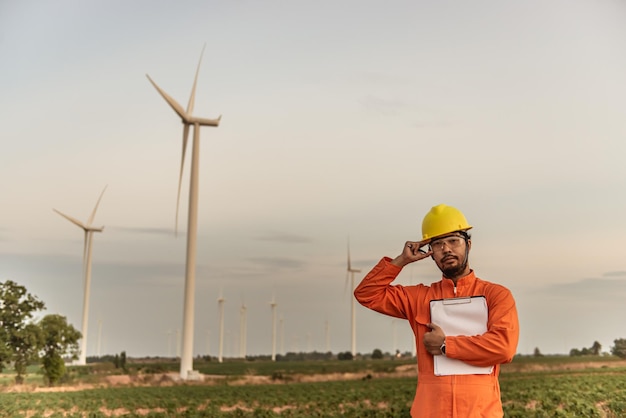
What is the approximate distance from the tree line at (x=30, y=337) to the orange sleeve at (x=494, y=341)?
49820 millimetres

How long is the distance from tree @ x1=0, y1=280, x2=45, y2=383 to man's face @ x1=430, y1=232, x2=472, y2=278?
163 ft

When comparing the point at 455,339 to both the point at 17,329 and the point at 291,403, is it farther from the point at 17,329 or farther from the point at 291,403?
the point at 17,329

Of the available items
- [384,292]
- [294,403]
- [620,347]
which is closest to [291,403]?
[294,403]

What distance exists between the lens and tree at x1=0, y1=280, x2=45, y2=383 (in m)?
49.6

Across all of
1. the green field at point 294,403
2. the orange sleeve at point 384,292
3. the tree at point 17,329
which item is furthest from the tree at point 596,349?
the orange sleeve at point 384,292

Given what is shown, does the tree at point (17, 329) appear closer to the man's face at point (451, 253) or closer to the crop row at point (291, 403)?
the crop row at point (291, 403)

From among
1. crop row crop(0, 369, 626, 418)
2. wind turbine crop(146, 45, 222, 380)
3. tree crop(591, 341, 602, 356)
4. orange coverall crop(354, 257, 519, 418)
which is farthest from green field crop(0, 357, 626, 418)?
tree crop(591, 341, 602, 356)

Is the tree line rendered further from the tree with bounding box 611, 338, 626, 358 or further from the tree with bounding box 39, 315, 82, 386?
the tree with bounding box 611, 338, 626, 358

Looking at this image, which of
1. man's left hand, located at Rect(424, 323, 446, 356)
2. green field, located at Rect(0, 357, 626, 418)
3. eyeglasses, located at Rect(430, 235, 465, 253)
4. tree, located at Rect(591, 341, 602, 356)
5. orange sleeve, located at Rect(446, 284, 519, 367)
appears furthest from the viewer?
tree, located at Rect(591, 341, 602, 356)

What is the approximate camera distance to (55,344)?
185 feet

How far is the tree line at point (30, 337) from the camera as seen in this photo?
49812 mm

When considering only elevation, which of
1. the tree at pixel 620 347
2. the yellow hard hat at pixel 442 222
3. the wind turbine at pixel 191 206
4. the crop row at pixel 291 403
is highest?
the wind turbine at pixel 191 206

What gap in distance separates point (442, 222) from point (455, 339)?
0.72 metres

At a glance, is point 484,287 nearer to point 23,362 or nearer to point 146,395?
point 146,395
